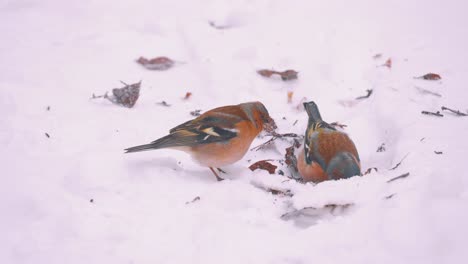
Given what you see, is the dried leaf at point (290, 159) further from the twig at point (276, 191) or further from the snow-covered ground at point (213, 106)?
the twig at point (276, 191)

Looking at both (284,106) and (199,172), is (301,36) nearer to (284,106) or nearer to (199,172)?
(284,106)

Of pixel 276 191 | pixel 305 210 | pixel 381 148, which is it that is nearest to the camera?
pixel 305 210

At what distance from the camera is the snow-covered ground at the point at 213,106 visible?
10.2ft

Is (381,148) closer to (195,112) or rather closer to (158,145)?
(195,112)

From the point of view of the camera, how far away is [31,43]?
20.1 feet

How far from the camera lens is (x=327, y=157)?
4352 mm

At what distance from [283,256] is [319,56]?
3957 mm

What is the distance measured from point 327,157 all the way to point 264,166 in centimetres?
57

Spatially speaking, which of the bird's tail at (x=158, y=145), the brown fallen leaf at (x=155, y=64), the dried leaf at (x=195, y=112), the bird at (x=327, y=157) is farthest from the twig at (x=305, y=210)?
the brown fallen leaf at (x=155, y=64)

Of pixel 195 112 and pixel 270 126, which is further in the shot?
pixel 195 112

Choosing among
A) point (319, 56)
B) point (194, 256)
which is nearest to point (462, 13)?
point (319, 56)

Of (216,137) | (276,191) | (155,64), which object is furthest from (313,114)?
(155,64)

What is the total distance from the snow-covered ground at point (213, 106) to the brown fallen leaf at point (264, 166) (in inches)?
4.0

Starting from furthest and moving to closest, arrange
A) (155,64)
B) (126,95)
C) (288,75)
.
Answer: (155,64) → (288,75) → (126,95)
